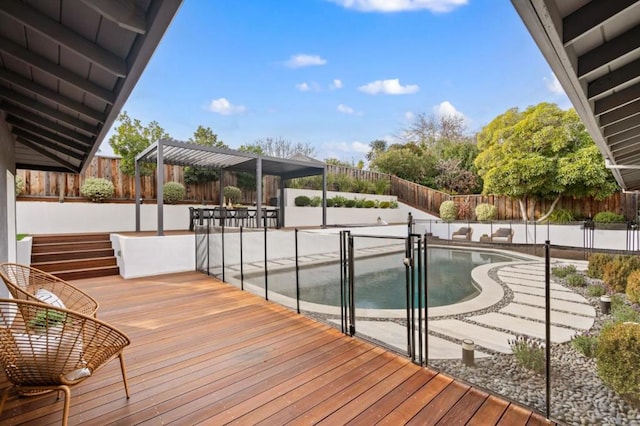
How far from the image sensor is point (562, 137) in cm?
1180

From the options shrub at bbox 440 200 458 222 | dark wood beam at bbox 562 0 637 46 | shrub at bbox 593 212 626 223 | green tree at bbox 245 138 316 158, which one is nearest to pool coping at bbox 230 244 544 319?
dark wood beam at bbox 562 0 637 46

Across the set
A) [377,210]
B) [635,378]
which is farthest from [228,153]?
[377,210]

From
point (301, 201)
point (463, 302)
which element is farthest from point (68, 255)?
point (463, 302)

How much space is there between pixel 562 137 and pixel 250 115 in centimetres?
2563

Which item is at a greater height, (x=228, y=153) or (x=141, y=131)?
(x=141, y=131)

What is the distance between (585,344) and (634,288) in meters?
2.58

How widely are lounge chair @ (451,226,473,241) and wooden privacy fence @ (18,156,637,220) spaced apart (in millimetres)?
3095

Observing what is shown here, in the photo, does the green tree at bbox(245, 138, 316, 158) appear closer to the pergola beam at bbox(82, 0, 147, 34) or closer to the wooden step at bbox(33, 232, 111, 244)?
the wooden step at bbox(33, 232, 111, 244)

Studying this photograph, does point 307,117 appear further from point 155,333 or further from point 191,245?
point 155,333

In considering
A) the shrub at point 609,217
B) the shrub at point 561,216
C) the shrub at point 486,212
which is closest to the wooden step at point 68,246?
the shrub at point 486,212

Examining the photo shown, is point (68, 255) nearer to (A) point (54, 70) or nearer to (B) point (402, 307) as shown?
(A) point (54, 70)

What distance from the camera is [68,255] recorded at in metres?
6.59

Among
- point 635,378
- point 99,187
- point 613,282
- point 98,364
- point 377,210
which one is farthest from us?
point 377,210

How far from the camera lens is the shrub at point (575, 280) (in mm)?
3951
